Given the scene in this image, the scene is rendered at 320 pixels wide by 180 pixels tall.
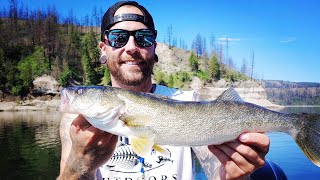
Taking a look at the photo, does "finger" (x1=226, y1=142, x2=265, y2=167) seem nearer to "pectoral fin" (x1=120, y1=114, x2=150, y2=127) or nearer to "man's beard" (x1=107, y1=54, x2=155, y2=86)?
"pectoral fin" (x1=120, y1=114, x2=150, y2=127)

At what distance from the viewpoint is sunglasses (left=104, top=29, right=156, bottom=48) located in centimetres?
514

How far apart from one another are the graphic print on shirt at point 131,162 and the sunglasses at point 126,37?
1.61 m

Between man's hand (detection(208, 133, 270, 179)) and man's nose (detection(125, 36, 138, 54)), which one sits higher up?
man's nose (detection(125, 36, 138, 54))

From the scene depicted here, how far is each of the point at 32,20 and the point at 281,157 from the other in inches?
4925

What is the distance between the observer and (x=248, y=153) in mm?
3574

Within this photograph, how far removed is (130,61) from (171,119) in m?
1.74

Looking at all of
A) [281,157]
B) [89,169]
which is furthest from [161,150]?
[281,157]

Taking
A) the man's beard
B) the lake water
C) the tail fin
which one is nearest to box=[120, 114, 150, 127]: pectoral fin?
the man's beard

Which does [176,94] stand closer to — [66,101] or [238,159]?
[238,159]

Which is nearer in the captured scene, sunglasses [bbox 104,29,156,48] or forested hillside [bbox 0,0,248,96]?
sunglasses [bbox 104,29,156,48]

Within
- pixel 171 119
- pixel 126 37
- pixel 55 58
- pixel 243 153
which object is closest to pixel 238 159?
pixel 243 153

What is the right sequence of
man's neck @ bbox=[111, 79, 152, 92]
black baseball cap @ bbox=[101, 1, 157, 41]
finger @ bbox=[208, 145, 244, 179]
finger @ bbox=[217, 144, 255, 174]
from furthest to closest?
black baseball cap @ bbox=[101, 1, 157, 41], man's neck @ bbox=[111, 79, 152, 92], finger @ bbox=[208, 145, 244, 179], finger @ bbox=[217, 144, 255, 174]

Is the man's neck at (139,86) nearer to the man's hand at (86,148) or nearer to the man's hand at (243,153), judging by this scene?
the man's hand at (86,148)

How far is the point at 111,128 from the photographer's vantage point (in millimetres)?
3576
